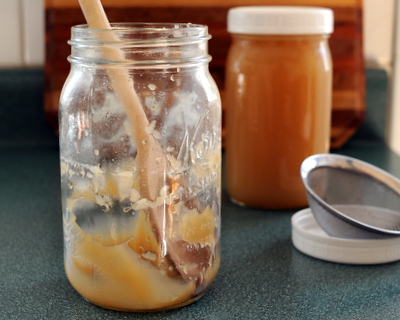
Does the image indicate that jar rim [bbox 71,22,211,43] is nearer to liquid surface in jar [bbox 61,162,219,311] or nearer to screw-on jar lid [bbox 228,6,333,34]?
liquid surface in jar [bbox 61,162,219,311]

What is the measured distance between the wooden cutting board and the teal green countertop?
177mm

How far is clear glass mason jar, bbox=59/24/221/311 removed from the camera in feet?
1.69

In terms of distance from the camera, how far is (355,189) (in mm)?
797

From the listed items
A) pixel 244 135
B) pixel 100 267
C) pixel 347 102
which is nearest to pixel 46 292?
pixel 100 267

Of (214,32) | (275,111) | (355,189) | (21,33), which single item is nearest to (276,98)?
(275,111)

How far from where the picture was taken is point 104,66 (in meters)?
0.52

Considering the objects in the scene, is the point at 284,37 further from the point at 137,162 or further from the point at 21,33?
the point at 21,33

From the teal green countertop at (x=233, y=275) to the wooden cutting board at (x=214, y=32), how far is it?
177 millimetres

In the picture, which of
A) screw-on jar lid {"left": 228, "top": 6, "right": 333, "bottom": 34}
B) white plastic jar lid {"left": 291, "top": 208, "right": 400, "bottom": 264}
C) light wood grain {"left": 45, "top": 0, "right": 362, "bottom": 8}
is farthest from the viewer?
light wood grain {"left": 45, "top": 0, "right": 362, "bottom": 8}

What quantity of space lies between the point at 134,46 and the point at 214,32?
0.57 meters

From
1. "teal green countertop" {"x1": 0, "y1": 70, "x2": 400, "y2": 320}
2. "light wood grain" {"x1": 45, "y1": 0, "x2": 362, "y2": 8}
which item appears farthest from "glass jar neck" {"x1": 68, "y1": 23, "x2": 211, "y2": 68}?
"light wood grain" {"x1": 45, "y1": 0, "x2": 362, "y2": 8}

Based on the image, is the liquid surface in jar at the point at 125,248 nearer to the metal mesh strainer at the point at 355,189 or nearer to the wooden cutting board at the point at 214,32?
the metal mesh strainer at the point at 355,189

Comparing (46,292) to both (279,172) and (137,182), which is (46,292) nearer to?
(137,182)

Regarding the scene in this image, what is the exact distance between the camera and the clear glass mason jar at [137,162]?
514mm
